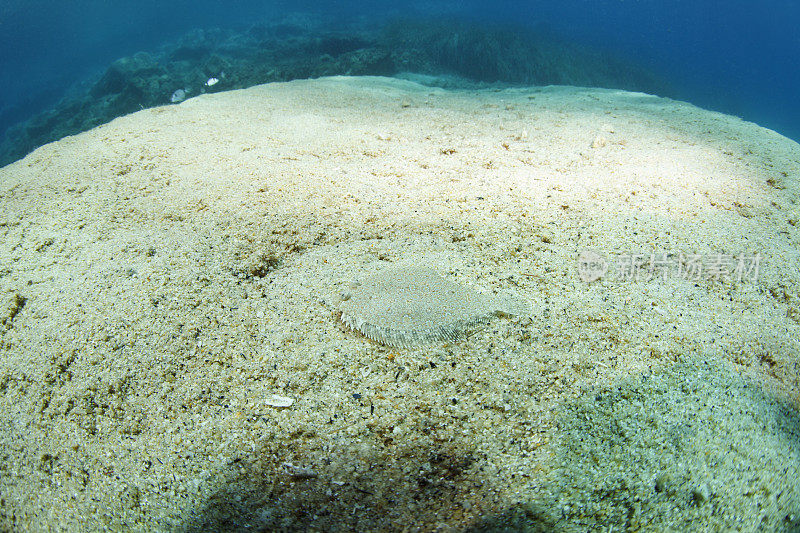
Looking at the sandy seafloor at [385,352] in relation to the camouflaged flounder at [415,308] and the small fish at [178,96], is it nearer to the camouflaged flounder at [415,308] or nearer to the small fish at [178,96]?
the camouflaged flounder at [415,308]

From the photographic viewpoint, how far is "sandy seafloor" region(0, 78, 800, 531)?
4.98ft

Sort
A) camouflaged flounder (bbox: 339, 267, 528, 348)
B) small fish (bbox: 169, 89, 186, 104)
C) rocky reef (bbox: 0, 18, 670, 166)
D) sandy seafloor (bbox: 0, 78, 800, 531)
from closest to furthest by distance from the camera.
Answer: sandy seafloor (bbox: 0, 78, 800, 531) → camouflaged flounder (bbox: 339, 267, 528, 348) → small fish (bbox: 169, 89, 186, 104) → rocky reef (bbox: 0, 18, 670, 166)

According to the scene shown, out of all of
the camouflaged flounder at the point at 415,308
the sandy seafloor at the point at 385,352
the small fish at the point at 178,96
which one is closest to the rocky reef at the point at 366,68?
the small fish at the point at 178,96

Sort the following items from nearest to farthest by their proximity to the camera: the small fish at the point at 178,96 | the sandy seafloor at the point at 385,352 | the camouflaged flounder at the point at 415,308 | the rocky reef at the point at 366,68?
the sandy seafloor at the point at 385,352
the camouflaged flounder at the point at 415,308
the small fish at the point at 178,96
the rocky reef at the point at 366,68

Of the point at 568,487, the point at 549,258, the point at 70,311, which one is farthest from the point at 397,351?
the point at 70,311

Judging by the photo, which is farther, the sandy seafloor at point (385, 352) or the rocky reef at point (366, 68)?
the rocky reef at point (366, 68)

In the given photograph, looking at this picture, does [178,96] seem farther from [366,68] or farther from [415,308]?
[415,308]

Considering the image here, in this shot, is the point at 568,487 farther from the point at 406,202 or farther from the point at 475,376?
the point at 406,202

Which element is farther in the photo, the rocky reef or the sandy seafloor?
the rocky reef

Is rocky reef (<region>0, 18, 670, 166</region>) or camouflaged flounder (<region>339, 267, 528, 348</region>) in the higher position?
rocky reef (<region>0, 18, 670, 166</region>)

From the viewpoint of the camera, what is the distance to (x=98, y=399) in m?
1.85

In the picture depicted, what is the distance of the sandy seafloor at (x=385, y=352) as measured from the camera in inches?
59.7

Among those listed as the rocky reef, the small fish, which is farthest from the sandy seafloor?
the small fish

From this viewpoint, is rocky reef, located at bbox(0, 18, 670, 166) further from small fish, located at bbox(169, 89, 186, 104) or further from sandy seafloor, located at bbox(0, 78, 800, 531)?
sandy seafloor, located at bbox(0, 78, 800, 531)
